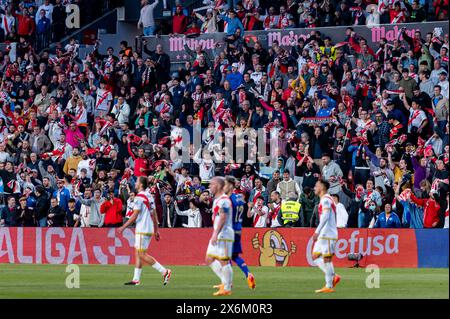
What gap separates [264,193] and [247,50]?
628 cm

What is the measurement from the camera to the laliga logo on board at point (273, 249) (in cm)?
3066

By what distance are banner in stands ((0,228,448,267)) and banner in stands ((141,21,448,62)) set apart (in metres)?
7.68

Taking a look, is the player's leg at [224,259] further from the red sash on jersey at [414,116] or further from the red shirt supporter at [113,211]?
the red sash on jersey at [414,116]

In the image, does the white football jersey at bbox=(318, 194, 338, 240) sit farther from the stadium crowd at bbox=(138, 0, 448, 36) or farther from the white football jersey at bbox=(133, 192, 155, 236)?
the stadium crowd at bbox=(138, 0, 448, 36)

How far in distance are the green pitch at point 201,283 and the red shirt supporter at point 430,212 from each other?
1.56 m

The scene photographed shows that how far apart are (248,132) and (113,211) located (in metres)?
4.14

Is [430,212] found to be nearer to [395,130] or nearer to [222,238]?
[395,130]

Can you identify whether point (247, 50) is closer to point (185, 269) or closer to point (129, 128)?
point (129, 128)

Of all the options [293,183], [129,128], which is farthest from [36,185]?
[293,183]

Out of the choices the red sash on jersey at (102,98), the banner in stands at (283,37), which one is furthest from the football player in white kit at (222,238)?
the red sash on jersey at (102,98)

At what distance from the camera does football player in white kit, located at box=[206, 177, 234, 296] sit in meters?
19.8

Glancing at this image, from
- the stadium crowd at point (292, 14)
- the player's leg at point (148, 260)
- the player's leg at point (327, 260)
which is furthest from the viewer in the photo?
the stadium crowd at point (292, 14)

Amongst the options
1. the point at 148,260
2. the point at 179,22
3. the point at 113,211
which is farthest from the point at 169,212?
the point at 148,260

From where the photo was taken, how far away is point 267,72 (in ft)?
117
